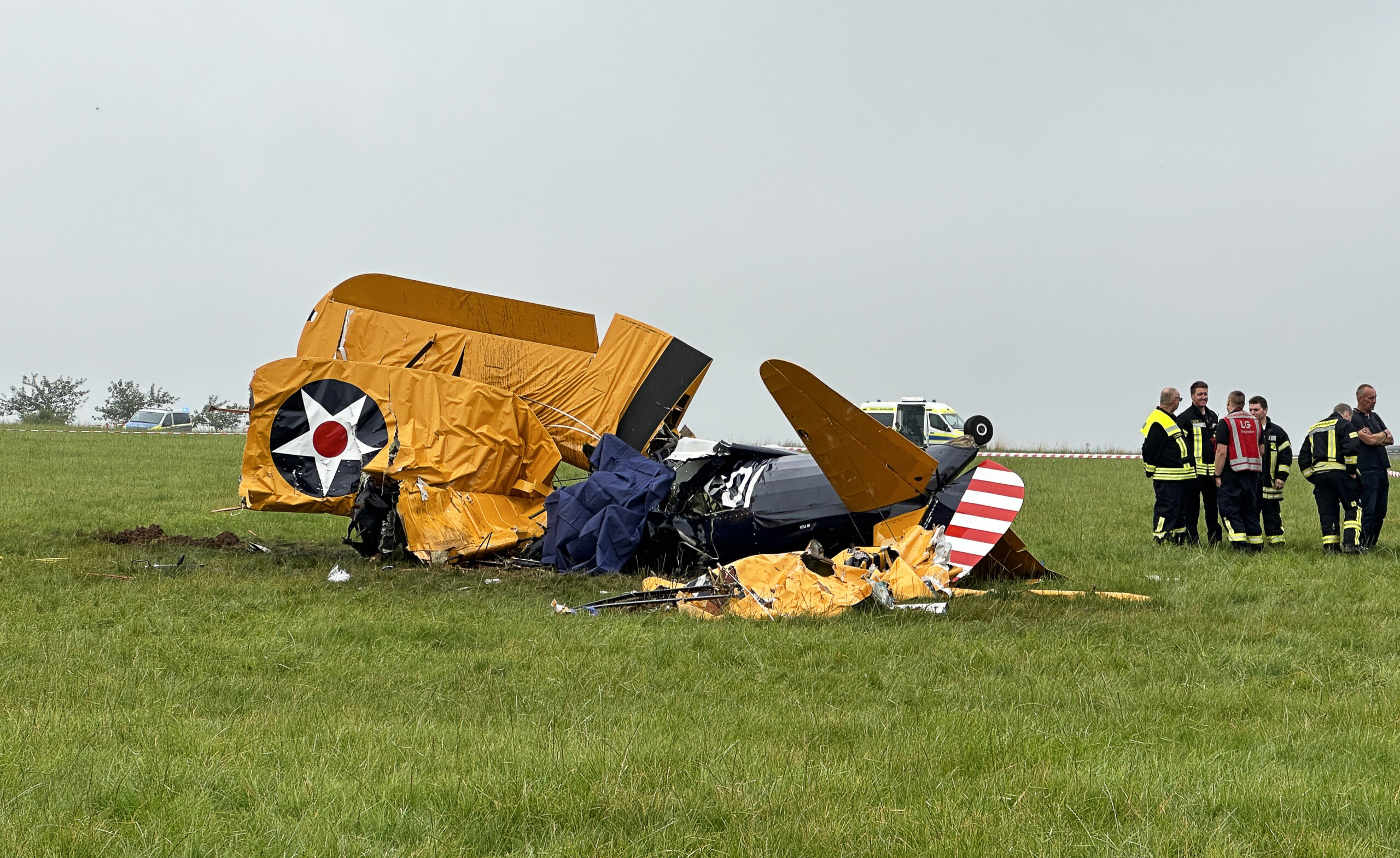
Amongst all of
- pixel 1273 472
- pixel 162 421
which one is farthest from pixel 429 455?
pixel 162 421

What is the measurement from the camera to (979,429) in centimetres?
921

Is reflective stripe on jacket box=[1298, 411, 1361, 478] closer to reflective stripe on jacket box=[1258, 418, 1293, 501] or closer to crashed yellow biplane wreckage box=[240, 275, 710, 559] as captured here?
reflective stripe on jacket box=[1258, 418, 1293, 501]

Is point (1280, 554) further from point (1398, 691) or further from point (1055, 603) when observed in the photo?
point (1398, 691)

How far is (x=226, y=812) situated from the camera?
11.5 feet

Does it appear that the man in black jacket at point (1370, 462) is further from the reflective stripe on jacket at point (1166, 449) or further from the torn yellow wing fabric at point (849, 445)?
the torn yellow wing fabric at point (849, 445)

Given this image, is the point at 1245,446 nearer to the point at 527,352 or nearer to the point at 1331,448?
the point at 1331,448

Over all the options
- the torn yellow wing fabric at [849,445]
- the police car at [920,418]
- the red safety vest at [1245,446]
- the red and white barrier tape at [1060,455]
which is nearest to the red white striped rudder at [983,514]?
the torn yellow wing fabric at [849,445]

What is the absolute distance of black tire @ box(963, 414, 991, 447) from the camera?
362 inches

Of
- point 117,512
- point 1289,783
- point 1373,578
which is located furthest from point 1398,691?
point 117,512

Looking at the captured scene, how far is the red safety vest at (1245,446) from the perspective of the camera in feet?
39.4

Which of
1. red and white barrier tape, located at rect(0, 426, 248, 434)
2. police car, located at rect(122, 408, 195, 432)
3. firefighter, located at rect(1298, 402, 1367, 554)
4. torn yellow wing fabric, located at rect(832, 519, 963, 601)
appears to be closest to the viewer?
torn yellow wing fabric, located at rect(832, 519, 963, 601)

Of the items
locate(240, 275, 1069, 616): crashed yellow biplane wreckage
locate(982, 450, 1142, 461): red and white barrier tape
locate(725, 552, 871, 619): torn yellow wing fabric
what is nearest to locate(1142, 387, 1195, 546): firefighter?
locate(240, 275, 1069, 616): crashed yellow biplane wreckage

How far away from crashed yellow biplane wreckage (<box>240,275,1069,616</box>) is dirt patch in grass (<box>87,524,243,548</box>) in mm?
2100

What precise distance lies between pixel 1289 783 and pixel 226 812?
3714 millimetres
